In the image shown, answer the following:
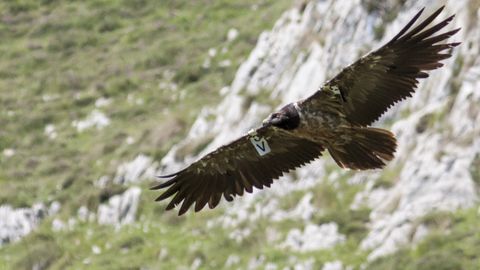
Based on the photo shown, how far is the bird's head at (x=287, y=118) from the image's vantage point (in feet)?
40.8

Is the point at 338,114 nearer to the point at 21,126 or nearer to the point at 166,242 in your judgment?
the point at 166,242

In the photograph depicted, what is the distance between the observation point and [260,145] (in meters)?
13.7

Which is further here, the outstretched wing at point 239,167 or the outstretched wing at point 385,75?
the outstretched wing at point 239,167

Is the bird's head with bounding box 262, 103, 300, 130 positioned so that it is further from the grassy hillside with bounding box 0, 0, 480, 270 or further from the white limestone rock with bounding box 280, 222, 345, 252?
the white limestone rock with bounding box 280, 222, 345, 252

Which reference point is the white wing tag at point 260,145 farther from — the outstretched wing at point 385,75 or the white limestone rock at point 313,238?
the white limestone rock at point 313,238

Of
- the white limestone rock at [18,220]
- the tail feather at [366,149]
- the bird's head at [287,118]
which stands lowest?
the tail feather at [366,149]

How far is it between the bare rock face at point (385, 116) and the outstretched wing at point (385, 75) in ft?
36.5

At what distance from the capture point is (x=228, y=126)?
34.7 m

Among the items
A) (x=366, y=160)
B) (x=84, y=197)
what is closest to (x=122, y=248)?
(x=84, y=197)


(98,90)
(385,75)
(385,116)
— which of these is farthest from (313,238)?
(98,90)

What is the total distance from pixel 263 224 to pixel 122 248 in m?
5.19

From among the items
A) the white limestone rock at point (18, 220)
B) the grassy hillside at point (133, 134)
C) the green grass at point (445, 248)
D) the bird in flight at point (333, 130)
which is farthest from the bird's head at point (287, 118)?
the white limestone rock at point (18, 220)

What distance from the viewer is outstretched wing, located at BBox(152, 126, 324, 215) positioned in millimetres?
13723

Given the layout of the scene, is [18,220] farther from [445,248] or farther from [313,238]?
[445,248]
